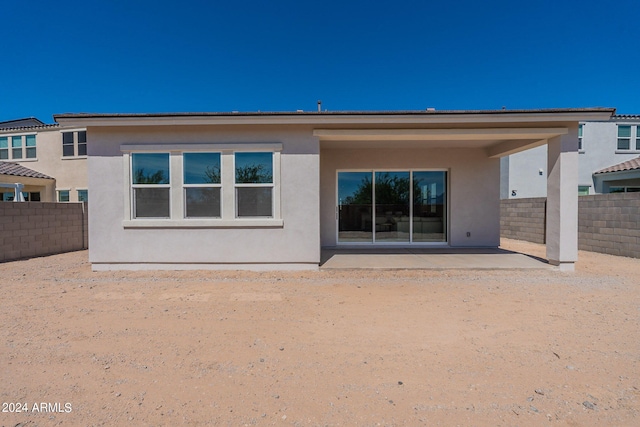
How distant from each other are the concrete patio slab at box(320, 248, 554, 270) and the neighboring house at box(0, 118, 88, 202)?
15298 millimetres

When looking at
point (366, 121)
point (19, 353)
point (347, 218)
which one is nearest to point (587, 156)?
point (347, 218)

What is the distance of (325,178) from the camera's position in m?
10.0

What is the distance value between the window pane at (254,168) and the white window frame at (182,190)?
11 centimetres

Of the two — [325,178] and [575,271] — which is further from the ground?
[325,178]

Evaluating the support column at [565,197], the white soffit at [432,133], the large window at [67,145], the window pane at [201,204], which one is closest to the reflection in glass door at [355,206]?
the white soffit at [432,133]

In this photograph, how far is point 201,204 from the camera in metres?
7.29

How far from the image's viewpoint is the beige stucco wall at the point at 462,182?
9797 mm

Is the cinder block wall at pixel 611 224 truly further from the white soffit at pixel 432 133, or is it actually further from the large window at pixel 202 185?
the large window at pixel 202 185

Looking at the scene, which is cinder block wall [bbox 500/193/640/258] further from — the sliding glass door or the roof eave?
the sliding glass door

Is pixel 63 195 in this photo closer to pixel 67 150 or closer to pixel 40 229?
pixel 67 150

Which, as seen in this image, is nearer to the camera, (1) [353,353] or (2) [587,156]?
(1) [353,353]

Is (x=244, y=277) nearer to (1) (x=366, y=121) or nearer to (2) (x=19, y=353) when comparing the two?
(2) (x=19, y=353)

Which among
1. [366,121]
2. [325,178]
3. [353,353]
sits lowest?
[353,353]

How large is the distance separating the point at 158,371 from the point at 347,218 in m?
7.75
